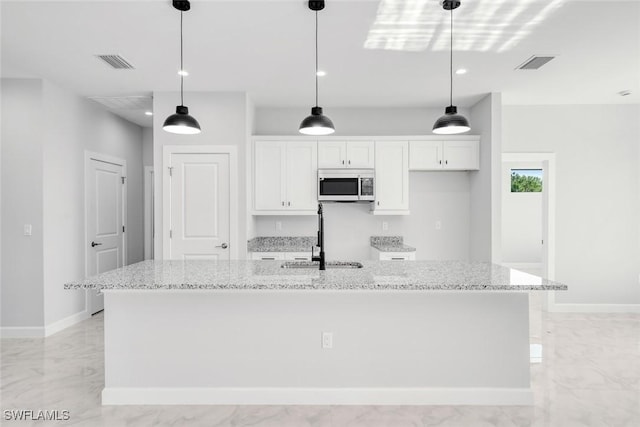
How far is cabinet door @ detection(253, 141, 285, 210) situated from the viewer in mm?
4801

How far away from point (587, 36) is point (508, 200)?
20.9 feet

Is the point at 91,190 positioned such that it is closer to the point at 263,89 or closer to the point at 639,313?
the point at 263,89

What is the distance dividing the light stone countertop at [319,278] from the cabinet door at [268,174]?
6.29 ft

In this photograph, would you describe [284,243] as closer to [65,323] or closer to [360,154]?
[360,154]

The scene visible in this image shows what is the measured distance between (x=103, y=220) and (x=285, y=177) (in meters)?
2.63

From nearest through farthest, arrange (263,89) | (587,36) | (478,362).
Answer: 1. (478,362)
2. (587,36)
3. (263,89)

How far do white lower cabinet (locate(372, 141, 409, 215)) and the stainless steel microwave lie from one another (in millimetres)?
155

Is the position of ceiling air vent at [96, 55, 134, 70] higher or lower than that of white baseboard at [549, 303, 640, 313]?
higher

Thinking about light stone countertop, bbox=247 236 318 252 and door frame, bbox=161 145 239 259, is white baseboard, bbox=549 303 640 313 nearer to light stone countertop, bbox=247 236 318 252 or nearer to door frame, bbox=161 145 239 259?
light stone countertop, bbox=247 236 318 252

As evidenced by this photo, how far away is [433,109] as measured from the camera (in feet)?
17.0

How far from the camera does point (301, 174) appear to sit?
4852mm

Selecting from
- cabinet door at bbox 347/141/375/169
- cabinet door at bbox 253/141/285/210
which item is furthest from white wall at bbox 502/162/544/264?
cabinet door at bbox 253/141/285/210

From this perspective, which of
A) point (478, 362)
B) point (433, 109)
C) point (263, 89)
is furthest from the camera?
point (433, 109)

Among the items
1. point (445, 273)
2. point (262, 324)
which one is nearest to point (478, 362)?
point (445, 273)
